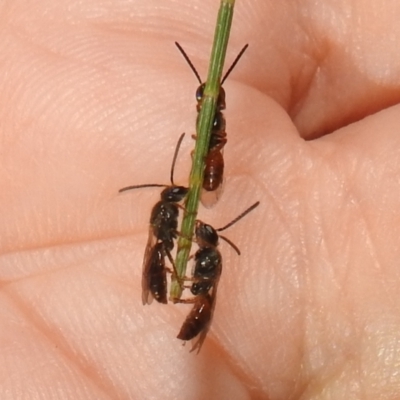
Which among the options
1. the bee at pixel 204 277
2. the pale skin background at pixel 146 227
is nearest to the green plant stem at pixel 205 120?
the bee at pixel 204 277

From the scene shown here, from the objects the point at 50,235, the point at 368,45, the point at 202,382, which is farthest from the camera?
the point at 368,45

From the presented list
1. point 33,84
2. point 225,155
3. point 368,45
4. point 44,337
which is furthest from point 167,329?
point 368,45

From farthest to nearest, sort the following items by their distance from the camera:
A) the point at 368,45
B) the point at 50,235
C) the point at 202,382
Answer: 1. the point at 368,45
2. the point at 50,235
3. the point at 202,382

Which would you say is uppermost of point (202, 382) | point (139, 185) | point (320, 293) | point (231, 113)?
point (231, 113)

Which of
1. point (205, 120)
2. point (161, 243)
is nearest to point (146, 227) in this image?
point (161, 243)

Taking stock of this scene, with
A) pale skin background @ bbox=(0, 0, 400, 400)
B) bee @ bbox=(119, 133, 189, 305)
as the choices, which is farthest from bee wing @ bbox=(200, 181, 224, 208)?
pale skin background @ bbox=(0, 0, 400, 400)

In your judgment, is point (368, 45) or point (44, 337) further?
point (368, 45)

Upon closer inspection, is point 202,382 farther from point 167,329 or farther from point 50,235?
point 50,235

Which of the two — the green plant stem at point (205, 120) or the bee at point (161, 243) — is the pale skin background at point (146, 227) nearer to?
the bee at point (161, 243)
